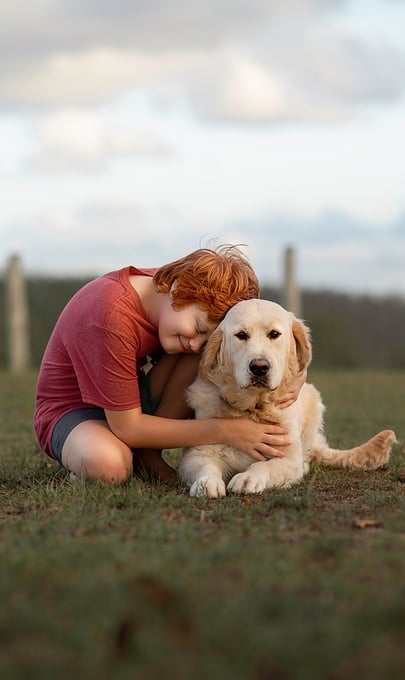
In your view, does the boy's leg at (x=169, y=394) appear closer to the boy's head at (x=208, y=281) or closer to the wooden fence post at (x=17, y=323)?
Result: the boy's head at (x=208, y=281)

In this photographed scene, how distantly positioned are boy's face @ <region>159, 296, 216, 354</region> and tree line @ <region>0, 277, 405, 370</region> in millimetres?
12427

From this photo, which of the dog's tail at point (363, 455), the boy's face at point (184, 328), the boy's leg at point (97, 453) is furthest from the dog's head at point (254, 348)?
the dog's tail at point (363, 455)

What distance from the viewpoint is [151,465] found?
4.94m

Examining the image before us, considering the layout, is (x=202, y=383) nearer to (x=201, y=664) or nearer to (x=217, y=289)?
(x=217, y=289)

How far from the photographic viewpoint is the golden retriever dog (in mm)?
4328

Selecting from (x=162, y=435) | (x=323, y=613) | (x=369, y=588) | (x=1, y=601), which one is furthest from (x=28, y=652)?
(x=162, y=435)

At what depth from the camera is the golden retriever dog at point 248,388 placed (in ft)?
14.2

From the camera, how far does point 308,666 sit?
208 cm

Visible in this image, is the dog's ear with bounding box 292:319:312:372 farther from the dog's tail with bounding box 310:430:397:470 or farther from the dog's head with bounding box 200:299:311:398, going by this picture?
the dog's tail with bounding box 310:430:397:470

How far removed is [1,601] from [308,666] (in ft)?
3.11

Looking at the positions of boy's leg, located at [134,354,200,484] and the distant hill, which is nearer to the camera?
boy's leg, located at [134,354,200,484]

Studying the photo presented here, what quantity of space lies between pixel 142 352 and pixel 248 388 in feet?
2.32

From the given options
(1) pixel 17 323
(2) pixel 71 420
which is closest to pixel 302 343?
(2) pixel 71 420

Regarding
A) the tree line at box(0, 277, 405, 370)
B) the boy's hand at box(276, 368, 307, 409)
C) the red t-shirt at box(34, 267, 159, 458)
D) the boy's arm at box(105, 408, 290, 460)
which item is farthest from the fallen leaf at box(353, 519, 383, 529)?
the tree line at box(0, 277, 405, 370)
